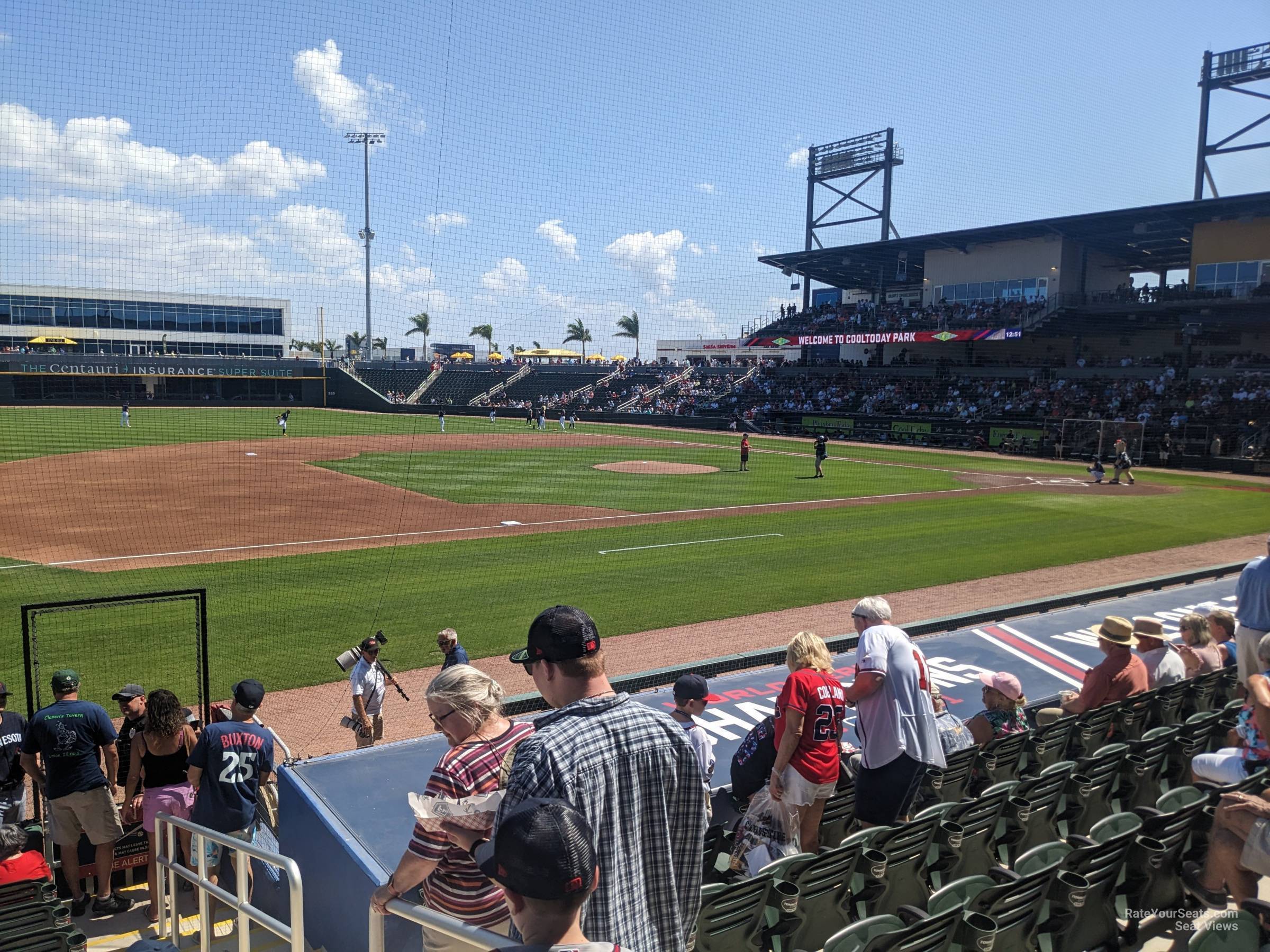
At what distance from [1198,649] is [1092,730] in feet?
5.83

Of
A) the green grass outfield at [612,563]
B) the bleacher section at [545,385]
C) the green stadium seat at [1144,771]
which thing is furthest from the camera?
the bleacher section at [545,385]

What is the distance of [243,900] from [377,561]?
13.0 metres

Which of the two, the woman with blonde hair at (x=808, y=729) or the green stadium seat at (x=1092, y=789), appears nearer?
the woman with blonde hair at (x=808, y=729)

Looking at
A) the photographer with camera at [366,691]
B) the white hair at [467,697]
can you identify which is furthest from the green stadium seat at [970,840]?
the photographer with camera at [366,691]

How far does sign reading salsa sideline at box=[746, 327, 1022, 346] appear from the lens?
46844mm

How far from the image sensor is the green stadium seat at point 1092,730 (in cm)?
615

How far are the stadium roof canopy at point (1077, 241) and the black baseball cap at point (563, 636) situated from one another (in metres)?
44.6

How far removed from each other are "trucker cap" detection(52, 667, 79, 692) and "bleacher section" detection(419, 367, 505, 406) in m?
51.9

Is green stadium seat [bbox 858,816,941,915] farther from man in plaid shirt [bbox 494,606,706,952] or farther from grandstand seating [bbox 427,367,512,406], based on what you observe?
grandstand seating [bbox 427,367,512,406]

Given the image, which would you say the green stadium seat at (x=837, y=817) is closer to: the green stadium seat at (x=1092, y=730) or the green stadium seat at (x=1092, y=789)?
the green stadium seat at (x=1092, y=789)

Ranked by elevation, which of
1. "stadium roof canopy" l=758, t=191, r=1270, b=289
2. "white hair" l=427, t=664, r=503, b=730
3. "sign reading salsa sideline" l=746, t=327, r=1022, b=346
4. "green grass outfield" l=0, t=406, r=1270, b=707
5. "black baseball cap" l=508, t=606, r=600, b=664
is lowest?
"green grass outfield" l=0, t=406, r=1270, b=707

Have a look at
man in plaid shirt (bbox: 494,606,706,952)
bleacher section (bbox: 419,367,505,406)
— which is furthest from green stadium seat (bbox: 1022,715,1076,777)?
bleacher section (bbox: 419,367,505,406)

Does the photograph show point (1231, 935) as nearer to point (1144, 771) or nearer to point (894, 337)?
point (1144, 771)

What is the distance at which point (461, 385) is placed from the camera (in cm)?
6012
